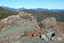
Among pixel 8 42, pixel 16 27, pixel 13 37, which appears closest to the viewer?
pixel 8 42

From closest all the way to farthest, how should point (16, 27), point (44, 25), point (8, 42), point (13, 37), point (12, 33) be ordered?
point (8, 42), point (13, 37), point (12, 33), point (16, 27), point (44, 25)

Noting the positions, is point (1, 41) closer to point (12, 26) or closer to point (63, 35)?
point (12, 26)

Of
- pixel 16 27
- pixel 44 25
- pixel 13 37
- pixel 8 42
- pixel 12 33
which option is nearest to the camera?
pixel 8 42

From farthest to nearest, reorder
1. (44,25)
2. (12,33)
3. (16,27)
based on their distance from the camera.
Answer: (44,25), (16,27), (12,33)

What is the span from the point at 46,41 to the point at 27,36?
3.35 meters

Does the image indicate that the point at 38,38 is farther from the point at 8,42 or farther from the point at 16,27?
the point at 16,27

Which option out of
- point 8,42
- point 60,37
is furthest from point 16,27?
point 60,37

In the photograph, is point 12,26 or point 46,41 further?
point 12,26

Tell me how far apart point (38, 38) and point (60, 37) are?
9.59 ft

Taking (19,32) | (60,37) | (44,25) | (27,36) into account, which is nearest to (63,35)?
(60,37)

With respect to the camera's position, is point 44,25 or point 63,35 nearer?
point 63,35

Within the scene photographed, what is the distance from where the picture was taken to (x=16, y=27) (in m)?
25.9

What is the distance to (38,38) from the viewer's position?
2100 cm

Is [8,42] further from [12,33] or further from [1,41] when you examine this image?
[12,33]
